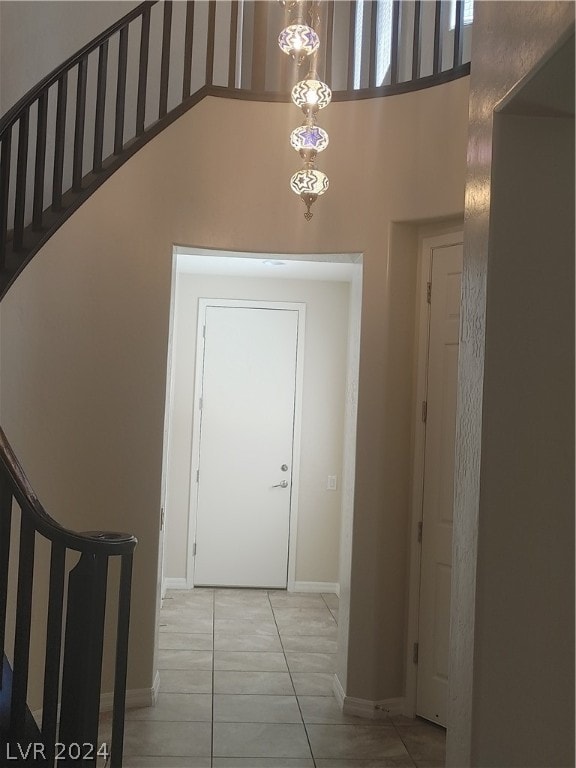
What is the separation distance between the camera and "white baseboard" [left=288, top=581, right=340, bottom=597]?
7.16 metres

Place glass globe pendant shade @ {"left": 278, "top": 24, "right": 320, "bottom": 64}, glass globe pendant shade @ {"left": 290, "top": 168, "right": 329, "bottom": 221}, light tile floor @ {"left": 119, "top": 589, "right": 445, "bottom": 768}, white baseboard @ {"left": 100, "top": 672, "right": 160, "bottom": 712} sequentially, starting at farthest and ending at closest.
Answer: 1. white baseboard @ {"left": 100, "top": 672, "right": 160, "bottom": 712}
2. light tile floor @ {"left": 119, "top": 589, "right": 445, "bottom": 768}
3. glass globe pendant shade @ {"left": 290, "top": 168, "right": 329, "bottom": 221}
4. glass globe pendant shade @ {"left": 278, "top": 24, "right": 320, "bottom": 64}

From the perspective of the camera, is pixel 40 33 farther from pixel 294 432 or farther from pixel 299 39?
pixel 294 432

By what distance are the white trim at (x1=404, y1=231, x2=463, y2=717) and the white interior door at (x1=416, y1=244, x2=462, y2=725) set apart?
0.09 feet

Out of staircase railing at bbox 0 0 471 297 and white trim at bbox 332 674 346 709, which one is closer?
staircase railing at bbox 0 0 471 297

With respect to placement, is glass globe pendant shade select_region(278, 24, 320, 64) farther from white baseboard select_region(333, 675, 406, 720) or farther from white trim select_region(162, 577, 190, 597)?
white trim select_region(162, 577, 190, 597)

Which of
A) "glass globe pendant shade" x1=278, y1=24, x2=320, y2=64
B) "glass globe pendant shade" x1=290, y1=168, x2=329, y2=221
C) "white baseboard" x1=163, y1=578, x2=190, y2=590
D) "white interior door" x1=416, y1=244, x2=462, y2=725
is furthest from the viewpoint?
"white baseboard" x1=163, y1=578, x2=190, y2=590

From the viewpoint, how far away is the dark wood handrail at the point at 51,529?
225 centimetres

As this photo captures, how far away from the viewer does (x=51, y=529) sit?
2.24 metres

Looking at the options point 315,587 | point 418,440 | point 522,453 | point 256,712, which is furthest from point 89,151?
point 315,587

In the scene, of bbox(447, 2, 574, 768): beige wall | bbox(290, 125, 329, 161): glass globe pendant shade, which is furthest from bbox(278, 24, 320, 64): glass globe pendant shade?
bbox(447, 2, 574, 768): beige wall

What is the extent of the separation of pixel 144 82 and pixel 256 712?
349 cm

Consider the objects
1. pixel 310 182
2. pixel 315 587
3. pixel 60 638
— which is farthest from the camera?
pixel 315 587

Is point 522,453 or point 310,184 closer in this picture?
point 522,453

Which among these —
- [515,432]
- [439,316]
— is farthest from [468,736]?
[439,316]
